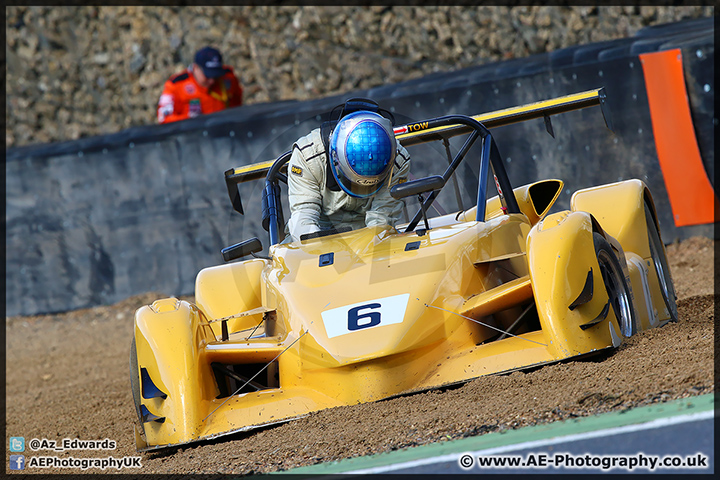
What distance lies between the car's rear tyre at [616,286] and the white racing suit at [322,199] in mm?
1178

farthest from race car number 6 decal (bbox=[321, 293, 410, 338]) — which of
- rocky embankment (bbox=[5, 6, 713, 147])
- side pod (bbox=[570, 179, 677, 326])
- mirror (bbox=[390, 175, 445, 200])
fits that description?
rocky embankment (bbox=[5, 6, 713, 147])

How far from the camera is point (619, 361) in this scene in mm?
3631

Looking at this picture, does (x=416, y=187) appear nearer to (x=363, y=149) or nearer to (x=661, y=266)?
(x=363, y=149)

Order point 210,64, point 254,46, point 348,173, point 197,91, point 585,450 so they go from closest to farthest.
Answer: point 585,450 < point 348,173 < point 210,64 < point 197,91 < point 254,46

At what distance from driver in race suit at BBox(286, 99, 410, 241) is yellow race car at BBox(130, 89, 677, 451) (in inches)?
7.2

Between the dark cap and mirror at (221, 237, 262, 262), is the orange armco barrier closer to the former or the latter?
mirror at (221, 237, 262, 262)

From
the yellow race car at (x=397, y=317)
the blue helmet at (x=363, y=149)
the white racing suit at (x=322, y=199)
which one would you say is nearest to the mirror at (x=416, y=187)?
the yellow race car at (x=397, y=317)

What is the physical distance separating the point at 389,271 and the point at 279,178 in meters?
1.34

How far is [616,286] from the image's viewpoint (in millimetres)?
4258

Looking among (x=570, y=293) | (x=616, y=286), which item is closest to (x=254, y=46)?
(x=616, y=286)

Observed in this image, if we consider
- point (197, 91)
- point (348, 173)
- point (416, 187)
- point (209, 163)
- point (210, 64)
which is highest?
point (210, 64)

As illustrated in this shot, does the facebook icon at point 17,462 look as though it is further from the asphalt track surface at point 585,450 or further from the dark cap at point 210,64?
the dark cap at point 210,64

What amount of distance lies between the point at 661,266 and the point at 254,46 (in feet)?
38.2

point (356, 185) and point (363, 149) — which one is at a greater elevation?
point (363, 149)
